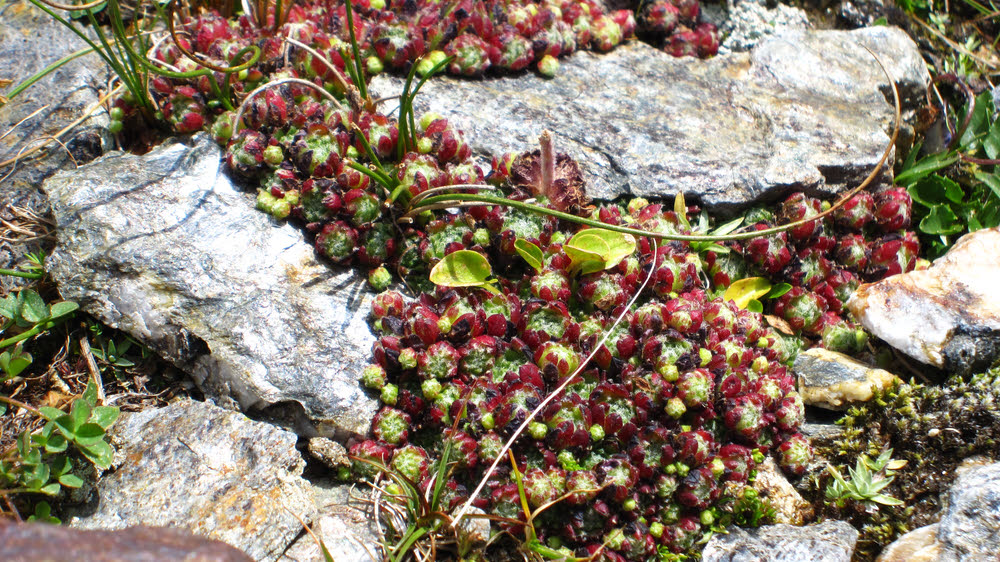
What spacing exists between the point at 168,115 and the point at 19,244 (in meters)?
1.10

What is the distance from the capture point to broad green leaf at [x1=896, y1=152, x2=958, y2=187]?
13.9ft

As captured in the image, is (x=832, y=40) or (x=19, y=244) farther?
(x=832, y=40)

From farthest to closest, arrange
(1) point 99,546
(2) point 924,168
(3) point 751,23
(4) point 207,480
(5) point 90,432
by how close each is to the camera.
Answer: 1. (3) point 751,23
2. (2) point 924,168
3. (4) point 207,480
4. (5) point 90,432
5. (1) point 99,546

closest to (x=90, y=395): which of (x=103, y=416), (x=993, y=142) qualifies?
(x=103, y=416)

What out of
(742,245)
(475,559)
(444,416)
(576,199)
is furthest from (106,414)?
(742,245)

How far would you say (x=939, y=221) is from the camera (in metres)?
4.09

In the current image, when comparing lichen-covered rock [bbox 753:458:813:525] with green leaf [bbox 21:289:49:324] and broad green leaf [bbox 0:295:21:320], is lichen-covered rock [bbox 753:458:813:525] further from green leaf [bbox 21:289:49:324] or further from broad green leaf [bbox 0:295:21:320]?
broad green leaf [bbox 0:295:21:320]

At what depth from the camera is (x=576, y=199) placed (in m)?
3.69

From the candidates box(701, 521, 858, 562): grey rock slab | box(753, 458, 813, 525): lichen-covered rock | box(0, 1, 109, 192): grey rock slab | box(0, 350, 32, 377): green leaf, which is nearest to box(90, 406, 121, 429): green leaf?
box(0, 350, 32, 377): green leaf

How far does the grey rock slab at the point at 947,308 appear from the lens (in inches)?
132

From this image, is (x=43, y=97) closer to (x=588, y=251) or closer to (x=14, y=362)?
(x=14, y=362)

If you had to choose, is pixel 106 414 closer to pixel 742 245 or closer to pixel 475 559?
pixel 475 559

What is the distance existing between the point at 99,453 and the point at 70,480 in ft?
0.46

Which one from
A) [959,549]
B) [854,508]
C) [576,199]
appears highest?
[576,199]
